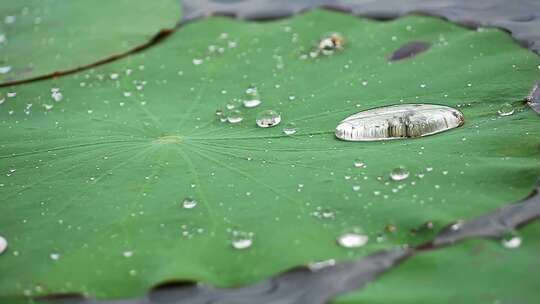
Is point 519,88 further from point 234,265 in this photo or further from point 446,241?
point 234,265

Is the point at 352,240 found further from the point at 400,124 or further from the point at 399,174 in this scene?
the point at 400,124

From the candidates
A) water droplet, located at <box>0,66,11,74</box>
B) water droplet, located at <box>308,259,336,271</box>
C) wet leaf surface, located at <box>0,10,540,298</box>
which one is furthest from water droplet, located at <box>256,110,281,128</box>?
water droplet, located at <box>0,66,11,74</box>

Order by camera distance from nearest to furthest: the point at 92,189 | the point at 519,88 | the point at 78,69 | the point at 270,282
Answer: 1. the point at 270,282
2. the point at 92,189
3. the point at 519,88
4. the point at 78,69

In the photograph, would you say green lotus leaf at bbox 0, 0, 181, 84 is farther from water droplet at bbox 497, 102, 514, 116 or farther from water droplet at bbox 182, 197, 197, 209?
water droplet at bbox 497, 102, 514, 116

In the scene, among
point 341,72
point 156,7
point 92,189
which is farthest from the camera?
point 156,7

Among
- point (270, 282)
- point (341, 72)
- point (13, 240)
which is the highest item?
point (341, 72)

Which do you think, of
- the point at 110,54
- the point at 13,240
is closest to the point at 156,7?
the point at 110,54
